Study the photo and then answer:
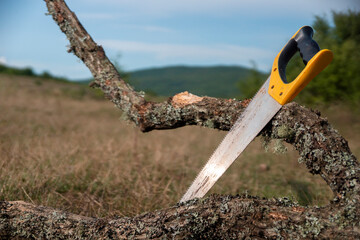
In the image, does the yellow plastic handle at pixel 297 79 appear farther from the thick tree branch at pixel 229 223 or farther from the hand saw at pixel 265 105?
the thick tree branch at pixel 229 223

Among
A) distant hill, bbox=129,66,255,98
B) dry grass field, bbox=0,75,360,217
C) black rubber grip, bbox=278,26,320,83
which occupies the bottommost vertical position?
dry grass field, bbox=0,75,360,217

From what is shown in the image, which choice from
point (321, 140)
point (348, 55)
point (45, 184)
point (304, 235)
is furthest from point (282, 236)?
point (348, 55)

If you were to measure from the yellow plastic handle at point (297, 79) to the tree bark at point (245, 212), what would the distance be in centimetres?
13

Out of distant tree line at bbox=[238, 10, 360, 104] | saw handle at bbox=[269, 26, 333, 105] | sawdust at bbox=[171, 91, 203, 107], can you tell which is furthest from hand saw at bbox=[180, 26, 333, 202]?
distant tree line at bbox=[238, 10, 360, 104]

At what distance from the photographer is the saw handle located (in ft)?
7.26

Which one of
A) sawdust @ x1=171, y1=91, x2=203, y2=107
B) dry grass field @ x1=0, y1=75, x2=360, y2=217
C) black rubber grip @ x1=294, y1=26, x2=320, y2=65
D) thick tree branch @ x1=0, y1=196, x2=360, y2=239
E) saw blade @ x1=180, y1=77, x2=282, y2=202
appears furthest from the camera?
dry grass field @ x1=0, y1=75, x2=360, y2=217

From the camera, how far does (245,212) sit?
2281 millimetres

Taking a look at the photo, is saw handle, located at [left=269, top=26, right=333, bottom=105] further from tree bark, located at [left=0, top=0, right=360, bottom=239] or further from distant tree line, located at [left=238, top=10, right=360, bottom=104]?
distant tree line, located at [left=238, top=10, right=360, bottom=104]

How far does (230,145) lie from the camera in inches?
103

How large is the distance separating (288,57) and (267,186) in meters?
2.98

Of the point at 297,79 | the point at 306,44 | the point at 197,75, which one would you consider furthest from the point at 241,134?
the point at 197,75

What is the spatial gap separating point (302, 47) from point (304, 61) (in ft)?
0.35

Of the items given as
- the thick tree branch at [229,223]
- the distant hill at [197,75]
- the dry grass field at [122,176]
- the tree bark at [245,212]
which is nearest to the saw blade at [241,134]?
the tree bark at [245,212]

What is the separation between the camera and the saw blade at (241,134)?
2518 mm
